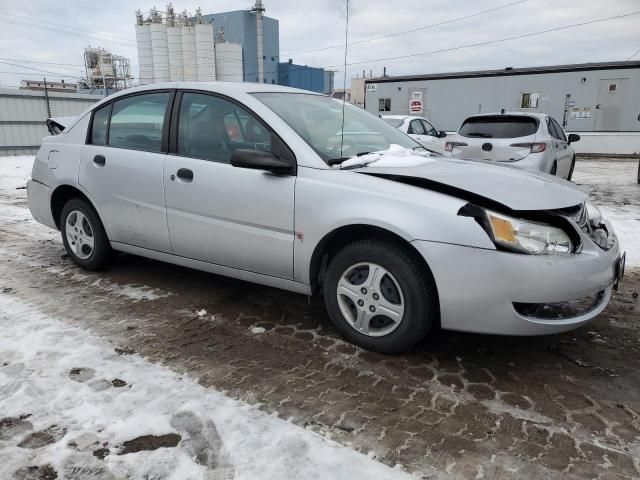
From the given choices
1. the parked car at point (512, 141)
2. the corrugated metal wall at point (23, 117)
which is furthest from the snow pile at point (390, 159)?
the corrugated metal wall at point (23, 117)

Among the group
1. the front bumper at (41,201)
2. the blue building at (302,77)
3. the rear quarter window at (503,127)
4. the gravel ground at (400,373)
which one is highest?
the blue building at (302,77)

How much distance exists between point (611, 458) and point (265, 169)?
229 centimetres

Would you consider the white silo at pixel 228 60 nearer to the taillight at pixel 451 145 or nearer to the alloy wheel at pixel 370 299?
the taillight at pixel 451 145

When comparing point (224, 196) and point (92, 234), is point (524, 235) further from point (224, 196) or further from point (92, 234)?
point (92, 234)

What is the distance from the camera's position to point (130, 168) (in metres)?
3.88

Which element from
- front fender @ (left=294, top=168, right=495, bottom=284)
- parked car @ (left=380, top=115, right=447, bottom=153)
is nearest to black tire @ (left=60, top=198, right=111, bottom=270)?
front fender @ (left=294, top=168, right=495, bottom=284)

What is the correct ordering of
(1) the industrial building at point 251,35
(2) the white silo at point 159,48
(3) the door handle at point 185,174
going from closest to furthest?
(3) the door handle at point 185,174, (2) the white silo at point 159,48, (1) the industrial building at point 251,35

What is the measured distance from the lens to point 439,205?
2662mm

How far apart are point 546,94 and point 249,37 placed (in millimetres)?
30537

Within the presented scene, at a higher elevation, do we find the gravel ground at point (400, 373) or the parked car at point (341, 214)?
the parked car at point (341, 214)

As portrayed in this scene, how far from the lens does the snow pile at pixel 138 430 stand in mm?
2021

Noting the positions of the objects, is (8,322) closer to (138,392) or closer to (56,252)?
(138,392)

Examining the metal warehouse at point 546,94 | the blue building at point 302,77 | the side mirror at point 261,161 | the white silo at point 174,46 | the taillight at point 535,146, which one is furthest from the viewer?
the blue building at point 302,77

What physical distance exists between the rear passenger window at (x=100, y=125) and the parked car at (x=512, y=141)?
498cm
